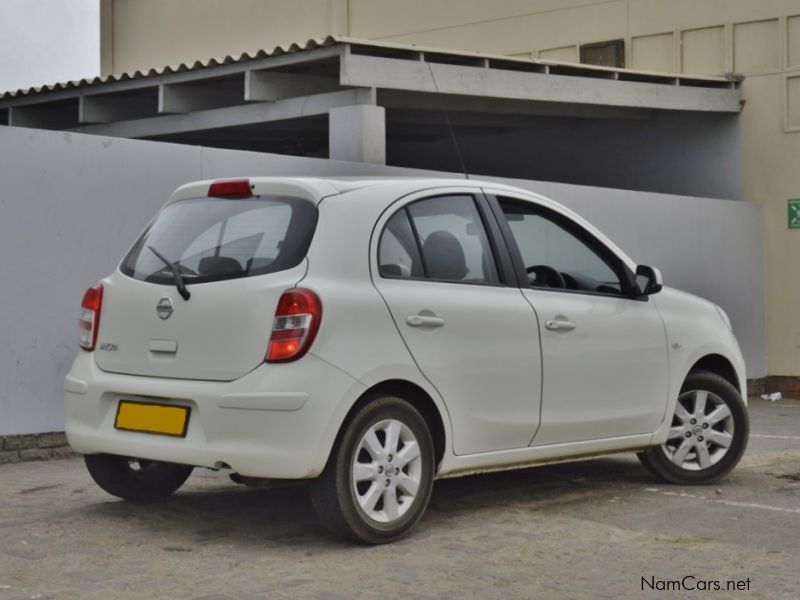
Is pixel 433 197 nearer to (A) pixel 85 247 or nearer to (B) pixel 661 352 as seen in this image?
(B) pixel 661 352

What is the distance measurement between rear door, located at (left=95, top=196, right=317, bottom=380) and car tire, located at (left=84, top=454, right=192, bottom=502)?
2.31 feet

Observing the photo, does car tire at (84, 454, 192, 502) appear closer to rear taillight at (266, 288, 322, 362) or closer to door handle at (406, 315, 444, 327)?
rear taillight at (266, 288, 322, 362)

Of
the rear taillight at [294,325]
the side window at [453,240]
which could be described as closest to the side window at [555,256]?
the side window at [453,240]

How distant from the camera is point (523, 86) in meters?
14.3

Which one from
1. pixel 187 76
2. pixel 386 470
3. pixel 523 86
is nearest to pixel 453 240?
pixel 386 470

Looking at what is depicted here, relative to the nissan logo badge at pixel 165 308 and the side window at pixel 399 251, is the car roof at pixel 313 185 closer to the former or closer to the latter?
the side window at pixel 399 251

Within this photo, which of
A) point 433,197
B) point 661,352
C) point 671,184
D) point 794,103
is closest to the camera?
point 433,197

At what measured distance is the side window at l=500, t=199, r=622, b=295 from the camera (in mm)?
7094

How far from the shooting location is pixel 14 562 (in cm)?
563

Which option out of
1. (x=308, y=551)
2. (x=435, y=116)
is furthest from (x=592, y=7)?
(x=308, y=551)

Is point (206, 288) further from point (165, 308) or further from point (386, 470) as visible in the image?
point (386, 470)

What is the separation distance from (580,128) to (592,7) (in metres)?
1.71

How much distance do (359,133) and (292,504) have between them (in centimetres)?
630

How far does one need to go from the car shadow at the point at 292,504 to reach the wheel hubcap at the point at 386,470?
0.99 ft
